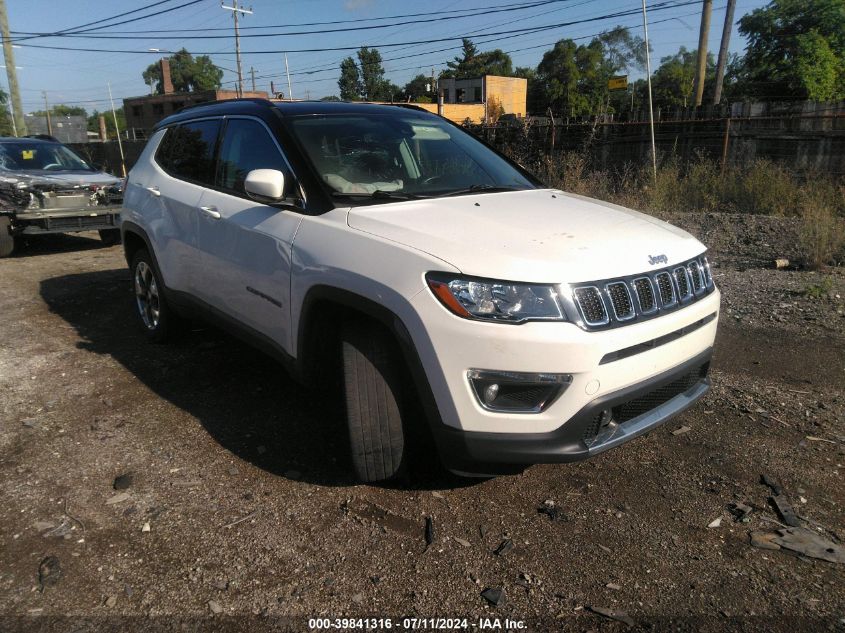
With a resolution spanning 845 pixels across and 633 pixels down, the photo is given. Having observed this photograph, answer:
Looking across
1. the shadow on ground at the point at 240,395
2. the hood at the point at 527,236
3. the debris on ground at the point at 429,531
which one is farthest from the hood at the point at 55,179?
the debris on ground at the point at 429,531

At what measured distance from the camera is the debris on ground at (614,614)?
2221 mm

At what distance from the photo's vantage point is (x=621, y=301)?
8.32 feet

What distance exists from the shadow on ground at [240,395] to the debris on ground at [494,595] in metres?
0.74

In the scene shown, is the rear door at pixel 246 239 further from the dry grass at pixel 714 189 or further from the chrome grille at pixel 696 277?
the dry grass at pixel 714 189

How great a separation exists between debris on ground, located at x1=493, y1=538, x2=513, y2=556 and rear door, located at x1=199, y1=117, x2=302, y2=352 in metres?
1.45

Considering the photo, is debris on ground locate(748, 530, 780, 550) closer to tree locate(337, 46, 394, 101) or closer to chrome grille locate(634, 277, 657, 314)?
chrome grille locate(634, 277, 657, 314)

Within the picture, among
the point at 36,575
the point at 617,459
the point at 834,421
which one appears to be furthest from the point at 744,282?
the point at 36,575

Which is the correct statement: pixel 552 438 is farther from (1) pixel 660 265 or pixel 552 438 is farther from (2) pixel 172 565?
(2) pixel 172 565

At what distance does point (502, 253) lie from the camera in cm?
250

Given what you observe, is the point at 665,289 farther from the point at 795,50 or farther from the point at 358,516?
the point at 795,50

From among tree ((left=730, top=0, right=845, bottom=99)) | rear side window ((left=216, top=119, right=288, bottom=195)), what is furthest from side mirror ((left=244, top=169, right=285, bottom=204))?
tree ((left=730, top=0, right=845, bottom=99))

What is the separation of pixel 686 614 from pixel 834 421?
6.80 feet

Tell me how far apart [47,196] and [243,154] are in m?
6.90

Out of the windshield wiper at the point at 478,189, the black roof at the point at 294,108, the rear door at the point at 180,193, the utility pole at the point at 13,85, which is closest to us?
the windshield wiper at the point at 478,189
